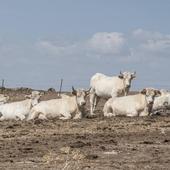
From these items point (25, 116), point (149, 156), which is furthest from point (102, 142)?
point (25, 116)

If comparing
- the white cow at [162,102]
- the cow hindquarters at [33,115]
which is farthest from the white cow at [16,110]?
the white cow at [162,102]

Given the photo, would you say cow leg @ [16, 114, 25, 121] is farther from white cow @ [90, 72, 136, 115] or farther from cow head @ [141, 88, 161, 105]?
cow head @ [141, 88, 161, 105]

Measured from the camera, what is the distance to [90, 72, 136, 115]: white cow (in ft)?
95.6

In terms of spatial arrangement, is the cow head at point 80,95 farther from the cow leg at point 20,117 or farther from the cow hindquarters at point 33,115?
the cow leg at point 20,117

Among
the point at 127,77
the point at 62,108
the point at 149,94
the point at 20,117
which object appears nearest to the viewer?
the point at 62,108

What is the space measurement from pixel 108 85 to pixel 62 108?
23.2 feet

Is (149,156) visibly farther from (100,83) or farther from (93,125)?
(100,83)

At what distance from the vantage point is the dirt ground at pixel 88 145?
11125 millimetres

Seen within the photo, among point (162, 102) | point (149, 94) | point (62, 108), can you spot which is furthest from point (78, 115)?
point (162, 102)

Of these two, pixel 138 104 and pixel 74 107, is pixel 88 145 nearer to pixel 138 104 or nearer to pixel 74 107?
pixel 74 107

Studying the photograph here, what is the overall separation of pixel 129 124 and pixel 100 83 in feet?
39.3

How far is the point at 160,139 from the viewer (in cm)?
1538

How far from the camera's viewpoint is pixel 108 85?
30250 millimetres

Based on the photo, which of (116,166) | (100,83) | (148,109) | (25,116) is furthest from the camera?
(100,83)
